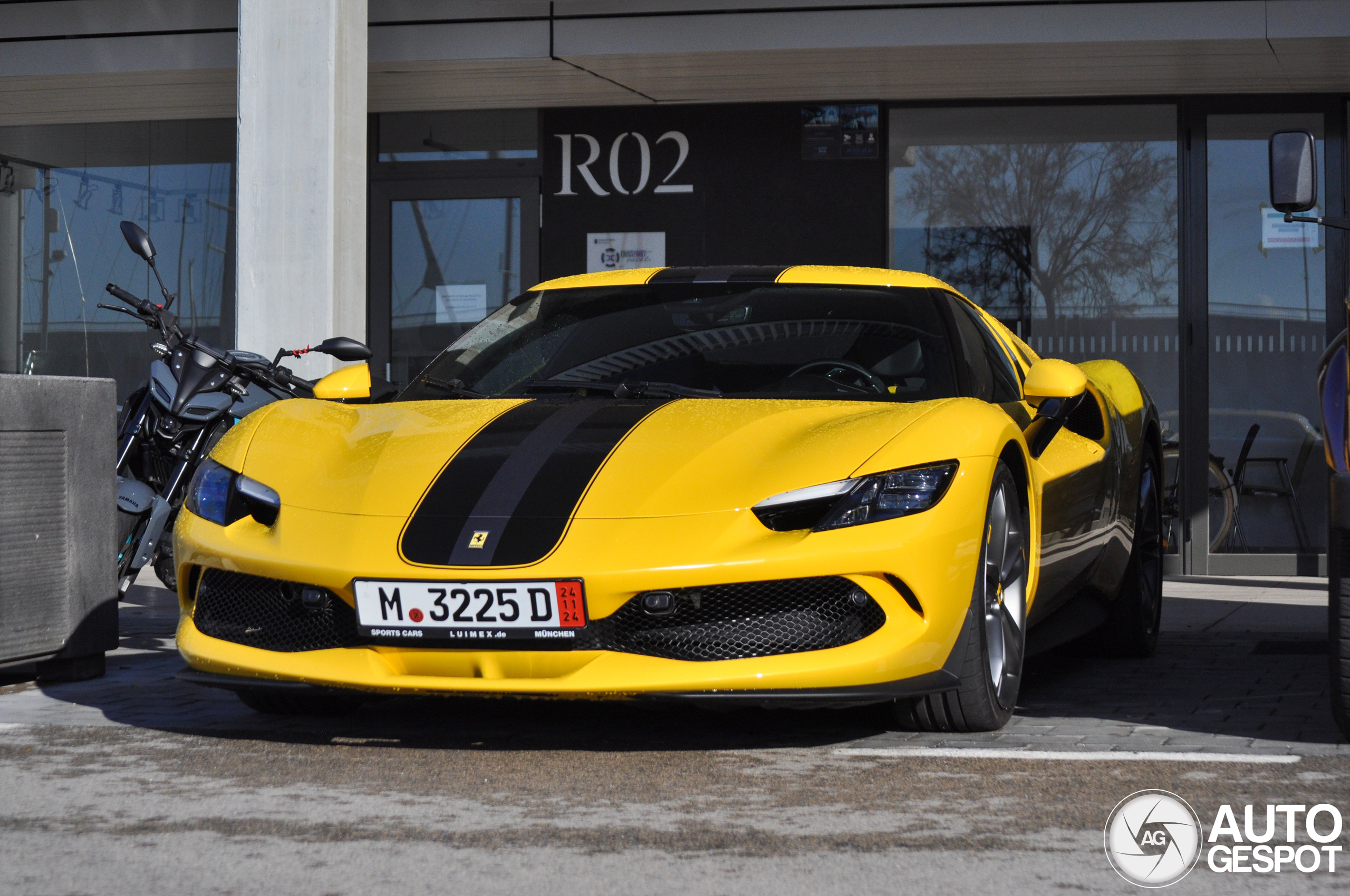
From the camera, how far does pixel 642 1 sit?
9406mm

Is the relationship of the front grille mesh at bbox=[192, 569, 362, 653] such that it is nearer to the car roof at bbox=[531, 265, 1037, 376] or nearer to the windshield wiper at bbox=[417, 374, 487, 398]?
the windshield wiper at bbox=[417, 374, 487, 398]

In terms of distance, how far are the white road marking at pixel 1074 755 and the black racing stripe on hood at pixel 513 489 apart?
0.90 metres

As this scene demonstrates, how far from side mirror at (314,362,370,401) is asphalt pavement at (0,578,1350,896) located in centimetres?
91

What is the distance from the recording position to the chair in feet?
34.2

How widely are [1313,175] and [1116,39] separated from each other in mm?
4846

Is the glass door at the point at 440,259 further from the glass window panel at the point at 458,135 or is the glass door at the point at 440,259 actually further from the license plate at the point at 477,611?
the license plate at the point at 477,611

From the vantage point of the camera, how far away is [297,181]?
857 cm

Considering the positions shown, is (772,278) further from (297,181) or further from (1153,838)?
(297,181)

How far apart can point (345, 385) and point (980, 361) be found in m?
1.87

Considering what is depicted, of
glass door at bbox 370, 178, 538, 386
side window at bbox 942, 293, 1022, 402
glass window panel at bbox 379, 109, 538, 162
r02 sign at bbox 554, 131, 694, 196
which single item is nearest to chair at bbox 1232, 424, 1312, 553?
r02 sign at bbox 554, 131, 694, 196

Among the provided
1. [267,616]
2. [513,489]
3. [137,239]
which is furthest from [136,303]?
[513,489]

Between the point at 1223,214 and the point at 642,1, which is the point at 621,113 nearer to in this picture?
the point at 642,1

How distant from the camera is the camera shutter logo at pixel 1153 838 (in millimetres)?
2877

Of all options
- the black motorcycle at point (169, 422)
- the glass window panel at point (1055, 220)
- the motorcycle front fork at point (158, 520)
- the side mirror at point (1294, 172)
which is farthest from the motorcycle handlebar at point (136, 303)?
the glass window panel at point (1055, 220)
